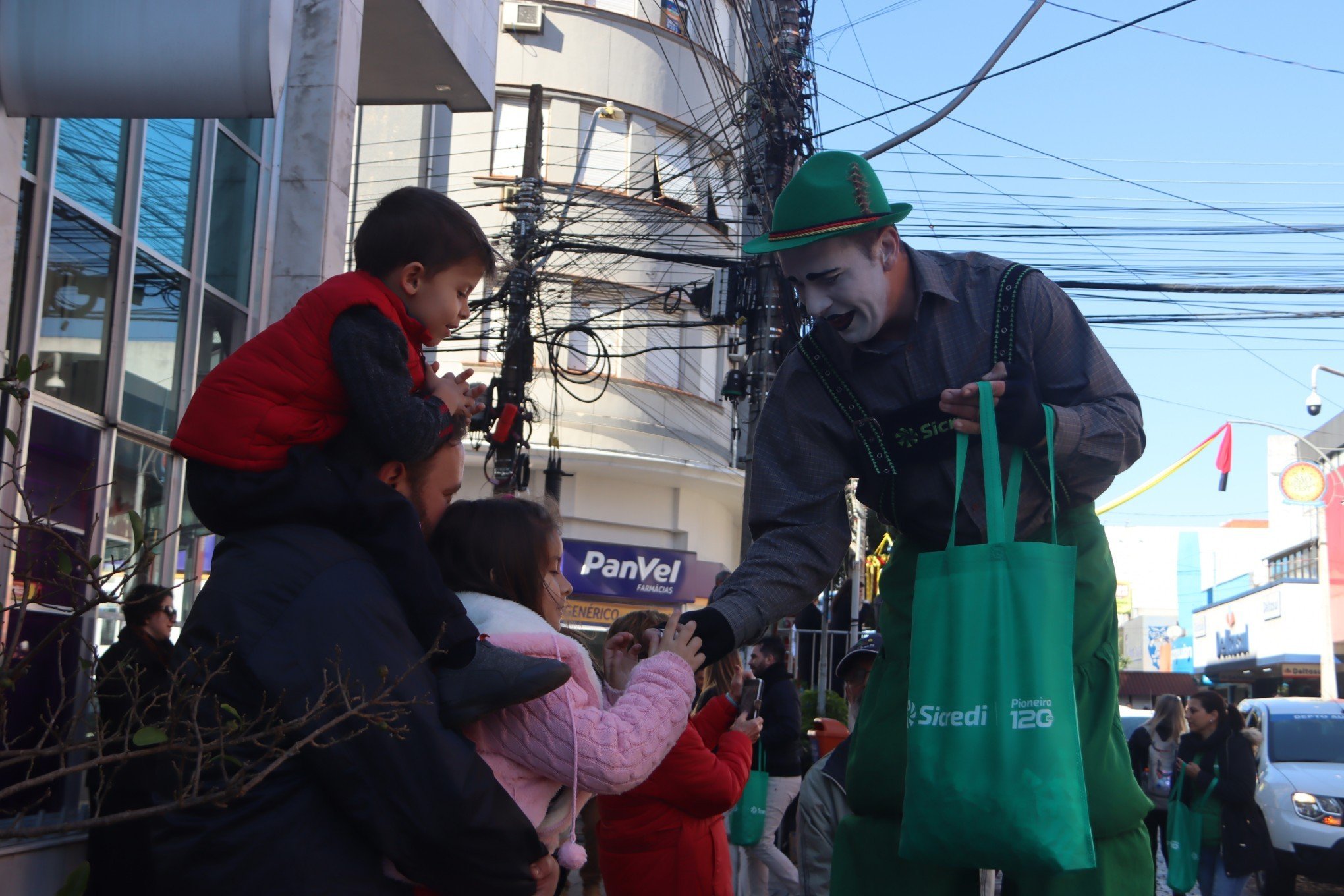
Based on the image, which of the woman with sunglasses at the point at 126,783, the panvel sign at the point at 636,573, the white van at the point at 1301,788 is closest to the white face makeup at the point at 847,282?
the woman with sunglasses at the point at 126,783

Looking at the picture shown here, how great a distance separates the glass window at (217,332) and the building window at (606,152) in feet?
50.0

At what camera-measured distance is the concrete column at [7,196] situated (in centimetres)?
498

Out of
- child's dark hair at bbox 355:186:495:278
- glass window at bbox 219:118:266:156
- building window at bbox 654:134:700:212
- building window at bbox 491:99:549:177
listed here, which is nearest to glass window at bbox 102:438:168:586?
glass window at bbox 219:118:266:156

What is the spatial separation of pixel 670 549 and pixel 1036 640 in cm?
2353

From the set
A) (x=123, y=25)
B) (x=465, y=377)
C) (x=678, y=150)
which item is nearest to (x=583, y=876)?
(x=123, y=25)

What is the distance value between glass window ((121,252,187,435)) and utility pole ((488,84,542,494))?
8.70m

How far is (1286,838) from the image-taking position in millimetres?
11031

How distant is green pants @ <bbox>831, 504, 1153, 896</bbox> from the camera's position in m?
2.32

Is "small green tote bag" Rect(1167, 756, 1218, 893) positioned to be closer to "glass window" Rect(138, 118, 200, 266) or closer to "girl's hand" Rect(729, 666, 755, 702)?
"girl's hand" Rect(729, 666, 755, 702)

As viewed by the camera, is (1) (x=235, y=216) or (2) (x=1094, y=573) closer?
(2) (x=1094, y=573)

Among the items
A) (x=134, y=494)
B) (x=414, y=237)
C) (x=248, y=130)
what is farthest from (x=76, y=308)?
(x=414, y=237)

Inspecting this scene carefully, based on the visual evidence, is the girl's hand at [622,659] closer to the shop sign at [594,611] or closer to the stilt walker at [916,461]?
the stilt walker at [916,461]

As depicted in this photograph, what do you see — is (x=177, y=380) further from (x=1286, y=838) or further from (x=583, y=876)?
(x=1286, y=838)

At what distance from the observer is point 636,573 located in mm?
24953
